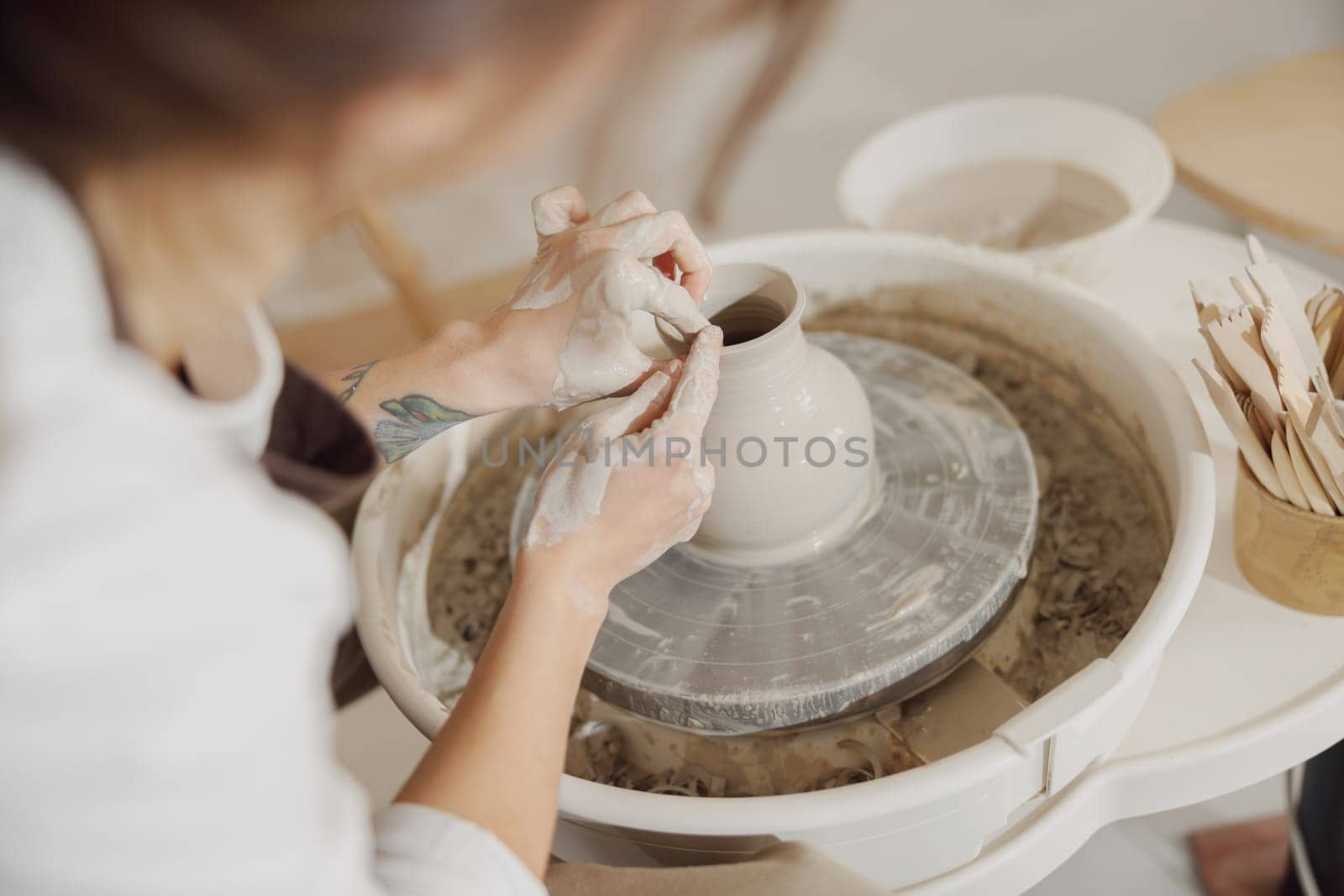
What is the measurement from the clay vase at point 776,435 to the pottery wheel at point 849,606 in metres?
0.03

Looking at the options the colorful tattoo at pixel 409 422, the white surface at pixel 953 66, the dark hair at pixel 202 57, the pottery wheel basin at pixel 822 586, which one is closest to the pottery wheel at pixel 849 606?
the pottery wheel basin at pixel 822 586

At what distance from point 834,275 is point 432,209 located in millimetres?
2420

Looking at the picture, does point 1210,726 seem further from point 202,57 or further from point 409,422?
point 202,57

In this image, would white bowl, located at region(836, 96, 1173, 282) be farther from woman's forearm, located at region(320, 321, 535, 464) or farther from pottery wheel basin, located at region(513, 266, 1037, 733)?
woman's forearm, located at region(320, 321, 535, 464)

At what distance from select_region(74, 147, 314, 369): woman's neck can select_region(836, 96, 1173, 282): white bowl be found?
3.87 feet

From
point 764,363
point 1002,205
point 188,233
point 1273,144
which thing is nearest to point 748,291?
point 764,363

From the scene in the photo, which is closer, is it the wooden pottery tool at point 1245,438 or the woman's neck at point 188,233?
the woman's neck at point 188,233

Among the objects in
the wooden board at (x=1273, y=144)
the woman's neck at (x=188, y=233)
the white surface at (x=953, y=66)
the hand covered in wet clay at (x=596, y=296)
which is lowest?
the white surface at (x=953, y=66)

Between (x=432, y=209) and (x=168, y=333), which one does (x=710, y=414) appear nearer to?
(x=168, y=333)

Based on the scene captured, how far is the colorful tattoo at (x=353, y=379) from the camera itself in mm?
1245

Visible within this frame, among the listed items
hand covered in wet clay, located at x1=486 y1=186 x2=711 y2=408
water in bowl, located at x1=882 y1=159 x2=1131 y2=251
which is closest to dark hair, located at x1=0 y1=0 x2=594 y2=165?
hand covered in wet clay, located at x1=486 y1=186 x2=711 y2=408

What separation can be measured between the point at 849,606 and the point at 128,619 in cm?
78

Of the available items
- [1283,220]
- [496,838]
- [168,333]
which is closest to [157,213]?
[168,333]

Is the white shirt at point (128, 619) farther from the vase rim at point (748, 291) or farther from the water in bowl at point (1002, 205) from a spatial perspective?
the water in bowl at point (1002, 205)
